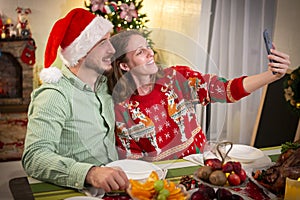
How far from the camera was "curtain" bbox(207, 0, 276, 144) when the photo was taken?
3701 millimetres

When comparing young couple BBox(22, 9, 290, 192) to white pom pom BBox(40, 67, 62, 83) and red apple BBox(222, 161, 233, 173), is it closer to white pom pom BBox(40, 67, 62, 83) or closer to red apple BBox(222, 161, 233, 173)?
white pom pom BBox(40, 67, 62, 83)

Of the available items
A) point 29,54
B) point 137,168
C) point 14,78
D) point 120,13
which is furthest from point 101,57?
point 14,78

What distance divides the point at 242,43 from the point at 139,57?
92.5 inches

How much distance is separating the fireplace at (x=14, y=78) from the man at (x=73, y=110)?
2.36 m

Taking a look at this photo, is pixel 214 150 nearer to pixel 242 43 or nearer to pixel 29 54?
pixel 242 43

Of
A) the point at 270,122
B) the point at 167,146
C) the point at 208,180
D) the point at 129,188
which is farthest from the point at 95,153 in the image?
the point at 270,122

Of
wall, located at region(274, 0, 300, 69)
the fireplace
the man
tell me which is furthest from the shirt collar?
the fireplace

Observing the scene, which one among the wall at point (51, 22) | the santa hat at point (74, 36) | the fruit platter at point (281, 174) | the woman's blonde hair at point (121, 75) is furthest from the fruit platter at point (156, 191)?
the wall at point (51, 22)

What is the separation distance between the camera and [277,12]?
3.65 metres

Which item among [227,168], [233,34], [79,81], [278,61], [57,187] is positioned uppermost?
[233,34]

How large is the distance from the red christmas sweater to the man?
0.07 metres

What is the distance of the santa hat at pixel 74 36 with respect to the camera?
5.75 ft

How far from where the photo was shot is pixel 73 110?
1655 mm

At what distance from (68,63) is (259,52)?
2.41 metres
